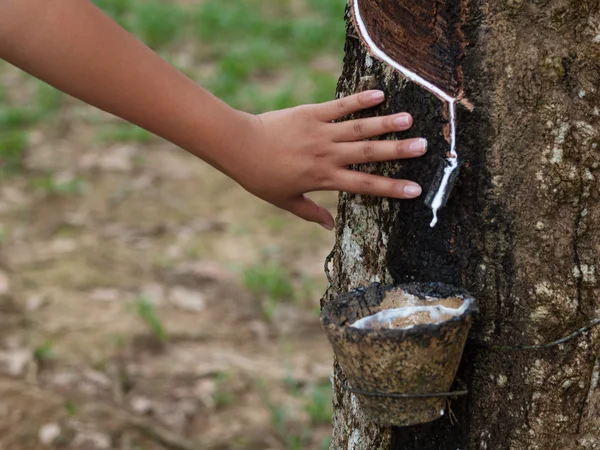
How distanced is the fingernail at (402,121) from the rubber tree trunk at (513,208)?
0.03m

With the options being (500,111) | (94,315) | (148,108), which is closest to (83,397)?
(94,315)

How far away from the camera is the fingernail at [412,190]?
155cm

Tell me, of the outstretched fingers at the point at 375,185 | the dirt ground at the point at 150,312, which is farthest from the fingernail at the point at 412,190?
the dirt ground at the point at 150,312

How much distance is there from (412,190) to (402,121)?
134 millimetres

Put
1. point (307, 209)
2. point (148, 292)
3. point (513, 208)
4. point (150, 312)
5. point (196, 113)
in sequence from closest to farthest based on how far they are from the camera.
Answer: point (513, 208), point (196, 113), point (307, 209), point (150, 312), point (148, 292)

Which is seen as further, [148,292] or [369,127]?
[148,292]

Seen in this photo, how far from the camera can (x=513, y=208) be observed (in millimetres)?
1505

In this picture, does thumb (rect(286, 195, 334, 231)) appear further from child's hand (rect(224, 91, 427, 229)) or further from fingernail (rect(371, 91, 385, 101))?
fingernail (rect(371, 91, 385, 101))

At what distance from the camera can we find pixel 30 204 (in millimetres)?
4121

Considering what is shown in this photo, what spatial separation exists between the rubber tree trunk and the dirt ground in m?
1.17

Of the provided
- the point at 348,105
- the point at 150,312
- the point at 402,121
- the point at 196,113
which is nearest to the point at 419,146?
the point at 402,121

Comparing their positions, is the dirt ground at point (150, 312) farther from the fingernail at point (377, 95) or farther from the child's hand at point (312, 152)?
the fingernail at point (377, 95)

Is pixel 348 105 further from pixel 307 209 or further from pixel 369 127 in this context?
pixel 307 209

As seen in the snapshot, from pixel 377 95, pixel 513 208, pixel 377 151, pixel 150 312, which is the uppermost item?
pixel 377 95
